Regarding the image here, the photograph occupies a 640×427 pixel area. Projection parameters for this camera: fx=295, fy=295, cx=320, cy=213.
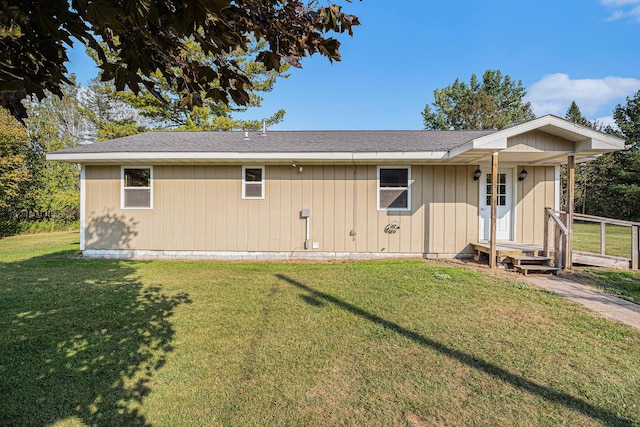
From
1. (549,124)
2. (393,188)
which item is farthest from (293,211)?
(549,124)

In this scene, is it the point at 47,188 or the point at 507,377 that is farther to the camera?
the point at 47,188

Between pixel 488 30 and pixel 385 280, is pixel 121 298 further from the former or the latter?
pixel 488 30

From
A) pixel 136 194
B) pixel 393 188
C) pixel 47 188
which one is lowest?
pixel 136 194

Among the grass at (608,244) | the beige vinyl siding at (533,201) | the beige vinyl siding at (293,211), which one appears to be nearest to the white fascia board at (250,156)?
the beige vinyl siding at (293,211)

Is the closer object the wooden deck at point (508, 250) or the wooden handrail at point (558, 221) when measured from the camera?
the wooden handrail at point (558, 221)

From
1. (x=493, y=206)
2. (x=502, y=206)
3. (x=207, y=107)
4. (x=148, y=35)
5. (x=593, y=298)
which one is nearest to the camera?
(x=148, y=35)

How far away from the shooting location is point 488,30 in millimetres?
12031

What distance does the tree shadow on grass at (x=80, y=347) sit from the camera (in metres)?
2.05

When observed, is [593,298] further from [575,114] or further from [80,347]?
[575,114]

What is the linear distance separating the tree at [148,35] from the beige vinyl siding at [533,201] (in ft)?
25.3

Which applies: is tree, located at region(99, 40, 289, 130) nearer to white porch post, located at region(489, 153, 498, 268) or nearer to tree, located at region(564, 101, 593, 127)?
white porch post, located at region(489, 153, 498, 268)

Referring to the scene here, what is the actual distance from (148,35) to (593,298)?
20.3ft

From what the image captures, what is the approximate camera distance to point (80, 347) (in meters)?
2.91

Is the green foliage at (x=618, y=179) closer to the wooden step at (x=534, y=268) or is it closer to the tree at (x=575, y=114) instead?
the tree at (x=575, y=114)
